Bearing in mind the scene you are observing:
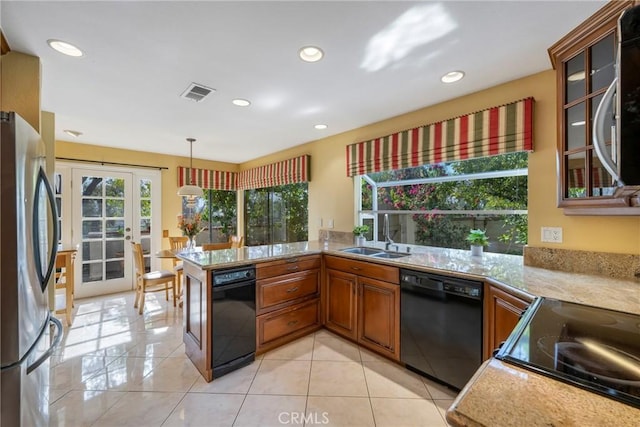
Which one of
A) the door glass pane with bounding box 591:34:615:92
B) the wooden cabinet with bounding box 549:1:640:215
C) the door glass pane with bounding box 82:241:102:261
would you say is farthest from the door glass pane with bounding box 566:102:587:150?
the door glass pane with bounding box 82:241:102:261

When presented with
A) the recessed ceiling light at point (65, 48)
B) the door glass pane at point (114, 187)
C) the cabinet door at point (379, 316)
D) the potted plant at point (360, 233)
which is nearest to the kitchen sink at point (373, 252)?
the potted plant at point (360, 233)

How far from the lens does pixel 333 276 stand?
2727 millimetres

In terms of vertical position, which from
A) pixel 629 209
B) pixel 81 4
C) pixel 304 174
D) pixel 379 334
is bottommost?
pixel 379 334

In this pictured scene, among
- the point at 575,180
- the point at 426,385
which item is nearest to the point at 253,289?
the point at 426,385

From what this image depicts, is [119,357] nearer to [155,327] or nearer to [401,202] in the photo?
[155,327]

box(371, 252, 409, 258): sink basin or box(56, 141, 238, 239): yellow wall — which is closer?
box(371, 252, 409, 258): sink basin

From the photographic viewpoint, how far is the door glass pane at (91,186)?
13.3 feet

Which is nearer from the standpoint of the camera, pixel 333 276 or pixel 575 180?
pixel 575 180

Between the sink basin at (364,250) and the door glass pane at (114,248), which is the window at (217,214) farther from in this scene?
the sink basin at (364,250)

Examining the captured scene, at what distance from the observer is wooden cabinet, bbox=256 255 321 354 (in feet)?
7.75

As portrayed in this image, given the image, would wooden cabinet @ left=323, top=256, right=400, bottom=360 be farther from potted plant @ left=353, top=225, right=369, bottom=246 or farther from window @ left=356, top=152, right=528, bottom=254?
window @ left=356, top=152, right=528, bottom=254

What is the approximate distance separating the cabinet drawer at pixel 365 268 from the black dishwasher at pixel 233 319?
2.76ft

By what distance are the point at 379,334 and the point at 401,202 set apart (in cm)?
152

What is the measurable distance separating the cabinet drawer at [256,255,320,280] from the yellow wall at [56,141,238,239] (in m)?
3.30
